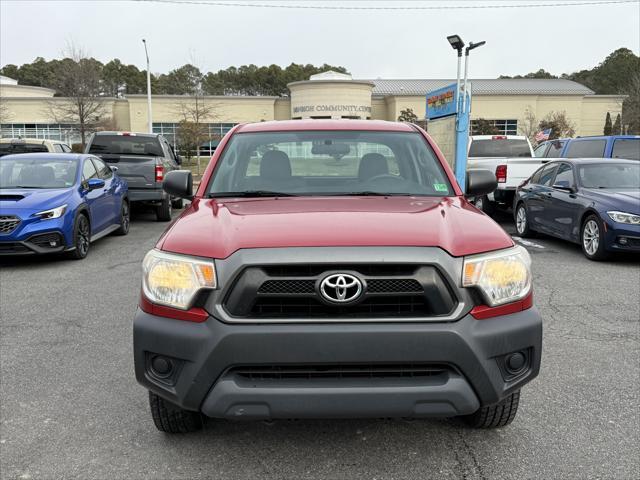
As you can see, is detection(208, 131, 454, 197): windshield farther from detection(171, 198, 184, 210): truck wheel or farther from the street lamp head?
the street lamp head

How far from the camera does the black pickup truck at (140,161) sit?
1256 cm

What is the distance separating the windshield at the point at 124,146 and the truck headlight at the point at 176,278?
1101 centimetres

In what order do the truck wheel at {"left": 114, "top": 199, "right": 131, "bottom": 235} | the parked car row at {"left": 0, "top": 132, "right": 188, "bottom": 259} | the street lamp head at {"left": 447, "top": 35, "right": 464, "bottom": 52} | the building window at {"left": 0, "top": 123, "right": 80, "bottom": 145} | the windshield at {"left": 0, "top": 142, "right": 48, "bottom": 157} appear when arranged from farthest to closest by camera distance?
the building window at {"left": 0, "top": 123, "right": 80, "bottom": 145}, the street lamp head at {"left": 447, "top": 35, "right": 464, "bottom": 52}, the windshield at {"left": 0, "top": 142, "right": 48, "bottom": 157}, the truck wheel at {"left": 114, "top": 199, "right": 131, "bottom": 235}, the parked car row at {"left": 0, "top": 132, "right": 188, "bottom": 259}

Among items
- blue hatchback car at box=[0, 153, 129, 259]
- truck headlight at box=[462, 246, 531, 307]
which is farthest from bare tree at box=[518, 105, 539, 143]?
truck headlight at box=[462, 246, 531, 307]

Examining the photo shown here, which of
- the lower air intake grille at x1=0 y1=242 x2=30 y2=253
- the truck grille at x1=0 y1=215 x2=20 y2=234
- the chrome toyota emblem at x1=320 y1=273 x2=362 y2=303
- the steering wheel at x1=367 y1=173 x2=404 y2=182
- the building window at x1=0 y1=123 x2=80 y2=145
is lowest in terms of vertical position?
the lower air intake grille at x1=0 y1=242 x2=30 y2=253

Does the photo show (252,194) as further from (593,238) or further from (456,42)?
(456,42)

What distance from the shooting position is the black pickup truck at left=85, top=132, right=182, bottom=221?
12.6 m

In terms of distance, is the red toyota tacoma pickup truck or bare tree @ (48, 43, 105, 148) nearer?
the red toyota tacoma pickup truck

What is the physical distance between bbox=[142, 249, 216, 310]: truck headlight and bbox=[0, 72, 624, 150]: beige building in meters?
54.4

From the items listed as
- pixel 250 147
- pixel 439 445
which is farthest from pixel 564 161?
pixel 439 445

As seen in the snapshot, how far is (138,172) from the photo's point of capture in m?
12.5

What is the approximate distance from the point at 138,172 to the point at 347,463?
417 inches

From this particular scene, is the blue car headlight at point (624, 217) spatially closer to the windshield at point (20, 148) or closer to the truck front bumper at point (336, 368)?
the truck front bumper at point (336, 368)

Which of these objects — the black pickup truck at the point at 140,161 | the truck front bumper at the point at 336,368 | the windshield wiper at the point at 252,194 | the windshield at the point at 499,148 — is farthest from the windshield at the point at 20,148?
the truck front bumper at the point at 336,368
